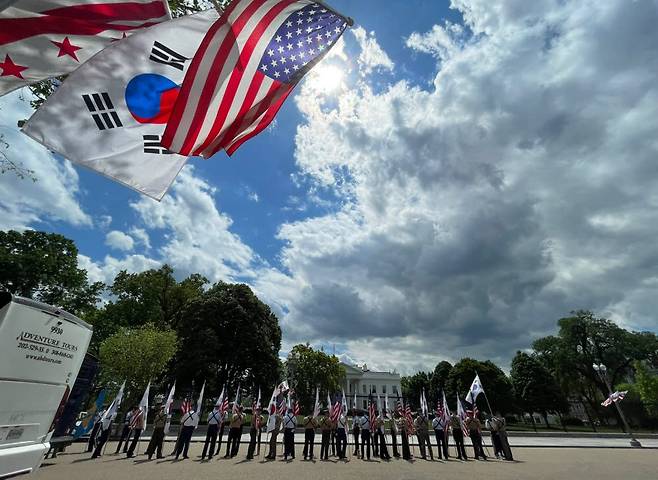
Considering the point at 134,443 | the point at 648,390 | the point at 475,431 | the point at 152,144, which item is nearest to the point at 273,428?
the point at 134,443

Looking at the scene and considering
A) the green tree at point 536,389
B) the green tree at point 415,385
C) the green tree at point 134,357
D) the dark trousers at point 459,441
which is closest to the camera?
the dark trousers at point 459,441

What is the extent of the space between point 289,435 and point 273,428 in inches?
38.7

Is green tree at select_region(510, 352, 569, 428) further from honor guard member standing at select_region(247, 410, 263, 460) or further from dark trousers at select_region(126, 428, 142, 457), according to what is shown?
dark trousers at select_region(126, 428, 142, 457)

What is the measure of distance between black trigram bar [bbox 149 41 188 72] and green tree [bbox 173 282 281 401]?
113 feet

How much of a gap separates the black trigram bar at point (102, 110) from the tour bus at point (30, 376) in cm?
418

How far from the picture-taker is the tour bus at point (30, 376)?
6371 millimetres

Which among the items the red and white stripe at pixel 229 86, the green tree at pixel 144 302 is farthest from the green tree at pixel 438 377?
the red and white stripe at pixel 229 86

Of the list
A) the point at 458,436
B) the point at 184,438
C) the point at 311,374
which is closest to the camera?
the point at 184,438

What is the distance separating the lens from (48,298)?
36125 mm

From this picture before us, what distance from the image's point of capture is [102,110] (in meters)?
4.90

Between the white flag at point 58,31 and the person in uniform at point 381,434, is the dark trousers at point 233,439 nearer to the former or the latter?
the person in uniform at point 381,434

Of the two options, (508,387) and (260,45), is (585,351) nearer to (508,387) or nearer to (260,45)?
(508,387)

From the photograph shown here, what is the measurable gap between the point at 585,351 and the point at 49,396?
6679 cm

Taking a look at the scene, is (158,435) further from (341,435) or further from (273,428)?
(341,435)
